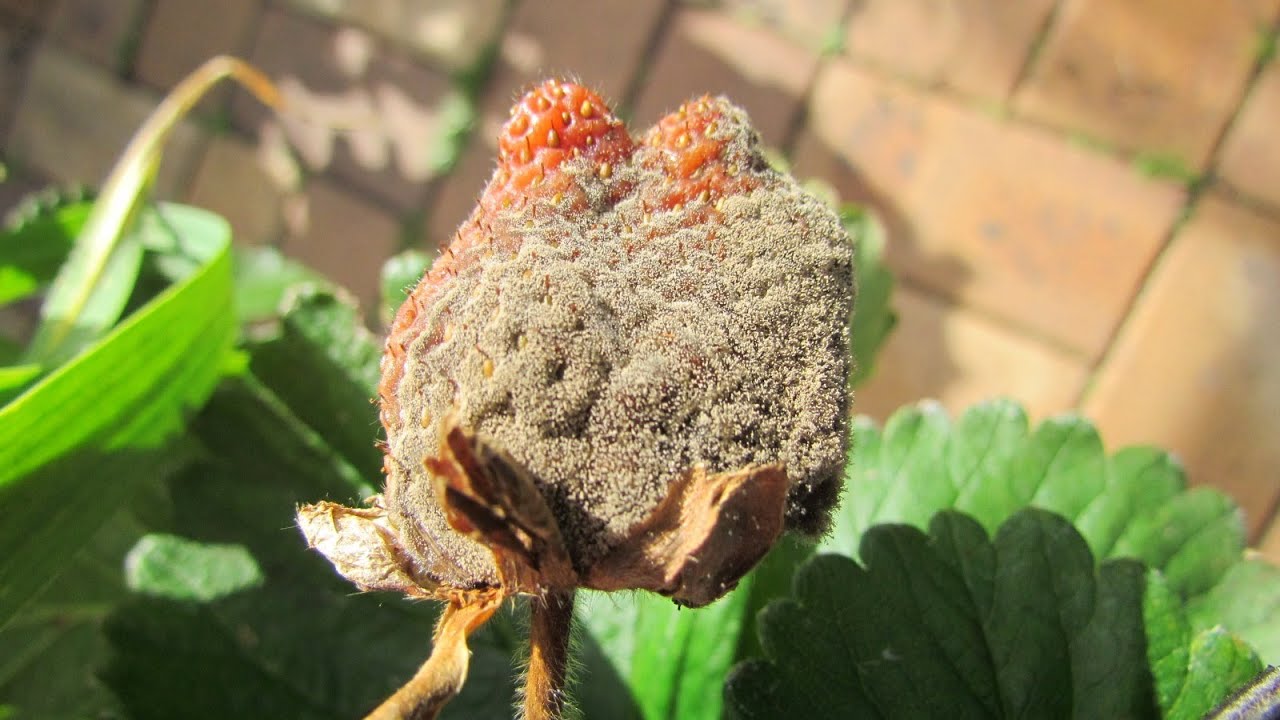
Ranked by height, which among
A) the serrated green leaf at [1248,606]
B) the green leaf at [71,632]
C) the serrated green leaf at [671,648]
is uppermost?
the serrated green leaf at [1248,606]

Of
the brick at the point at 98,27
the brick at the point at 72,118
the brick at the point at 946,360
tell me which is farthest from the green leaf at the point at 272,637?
the brick at the point at 98,27

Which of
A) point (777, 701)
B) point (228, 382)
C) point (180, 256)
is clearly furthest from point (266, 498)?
point (777, 701)

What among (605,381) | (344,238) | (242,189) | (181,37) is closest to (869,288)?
(605,381)

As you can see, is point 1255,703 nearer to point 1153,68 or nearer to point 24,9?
point 1153,68

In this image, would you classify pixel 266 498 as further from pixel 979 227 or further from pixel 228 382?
pixel 979 227

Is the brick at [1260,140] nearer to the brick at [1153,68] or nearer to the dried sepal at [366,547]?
the brick at [1153,68]

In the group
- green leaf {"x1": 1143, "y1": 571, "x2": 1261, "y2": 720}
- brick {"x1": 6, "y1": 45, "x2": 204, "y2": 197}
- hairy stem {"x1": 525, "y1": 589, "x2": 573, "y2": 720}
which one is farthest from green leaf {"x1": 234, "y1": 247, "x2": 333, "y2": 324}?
brick {"x1": 6, "y1": 45, "x2": 204, "y2": 197}
